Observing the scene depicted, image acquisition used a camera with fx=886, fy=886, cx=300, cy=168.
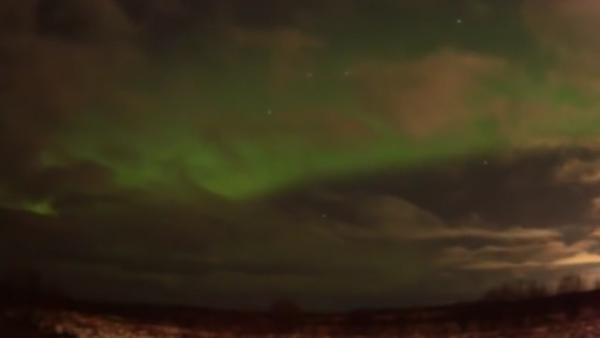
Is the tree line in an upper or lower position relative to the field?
upper

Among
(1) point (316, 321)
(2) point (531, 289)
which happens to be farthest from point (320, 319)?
(2) point (531, 289)

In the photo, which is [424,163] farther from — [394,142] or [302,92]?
[302,92]

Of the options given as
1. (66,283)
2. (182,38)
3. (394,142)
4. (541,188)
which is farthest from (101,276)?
(541,188)

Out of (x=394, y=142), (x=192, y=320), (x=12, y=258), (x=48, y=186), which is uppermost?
(x=394, y=142)

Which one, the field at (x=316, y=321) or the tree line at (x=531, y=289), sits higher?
the tree line at (x=531, y=289)

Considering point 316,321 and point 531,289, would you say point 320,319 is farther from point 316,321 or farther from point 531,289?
point 531,289

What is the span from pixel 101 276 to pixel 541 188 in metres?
3.33

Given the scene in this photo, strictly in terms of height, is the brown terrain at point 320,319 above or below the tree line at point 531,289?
below

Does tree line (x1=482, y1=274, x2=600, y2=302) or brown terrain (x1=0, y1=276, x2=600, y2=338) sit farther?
tree line (x1=482, y1=274, x2=600, y2=302)

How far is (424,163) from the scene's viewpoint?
6.60m

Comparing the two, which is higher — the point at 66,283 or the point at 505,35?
the point at 505,35

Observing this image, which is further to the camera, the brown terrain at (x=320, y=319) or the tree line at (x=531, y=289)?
the tree line at (x=531, y=289)

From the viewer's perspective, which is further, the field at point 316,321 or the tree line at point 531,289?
the tree line at point 531,289

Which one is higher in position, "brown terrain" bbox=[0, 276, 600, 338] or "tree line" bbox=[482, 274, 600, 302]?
"tree line" bbox=[482, 274, 600, 302]
